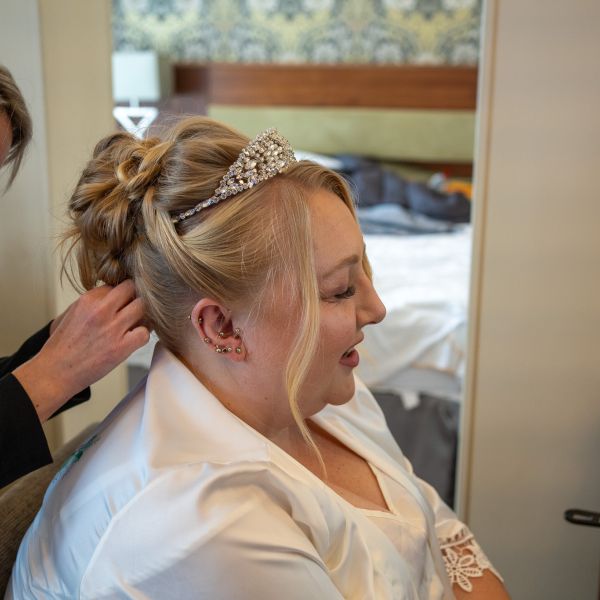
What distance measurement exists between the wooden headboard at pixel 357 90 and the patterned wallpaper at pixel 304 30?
0.08 m

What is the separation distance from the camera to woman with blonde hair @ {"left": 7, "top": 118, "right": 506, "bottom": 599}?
80 cm

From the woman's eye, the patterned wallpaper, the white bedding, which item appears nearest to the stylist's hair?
the woman's eye

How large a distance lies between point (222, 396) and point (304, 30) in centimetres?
377

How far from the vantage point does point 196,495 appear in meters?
0.81

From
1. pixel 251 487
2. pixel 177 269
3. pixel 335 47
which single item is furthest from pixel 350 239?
pixel 335 47

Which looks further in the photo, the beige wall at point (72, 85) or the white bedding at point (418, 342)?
the white bedding at point (418, 342)

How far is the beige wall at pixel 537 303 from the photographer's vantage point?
169 centimetres

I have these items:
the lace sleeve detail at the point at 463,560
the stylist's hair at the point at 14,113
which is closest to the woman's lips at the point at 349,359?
the lace sleeve detail at the point at 463,560

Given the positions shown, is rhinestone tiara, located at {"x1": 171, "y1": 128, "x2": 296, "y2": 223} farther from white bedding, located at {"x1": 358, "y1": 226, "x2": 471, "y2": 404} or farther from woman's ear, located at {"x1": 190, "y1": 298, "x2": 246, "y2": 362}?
white bedding, located at {"x1": 358, "y1": 226, "x2": 471, "y2": 404}

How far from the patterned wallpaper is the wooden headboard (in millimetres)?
83

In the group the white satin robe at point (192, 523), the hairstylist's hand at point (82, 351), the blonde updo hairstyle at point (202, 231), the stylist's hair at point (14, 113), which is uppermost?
the stylist's hair at point (14, 113)

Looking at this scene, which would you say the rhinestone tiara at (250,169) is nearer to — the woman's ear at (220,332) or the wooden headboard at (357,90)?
the woman's ear at (220,332)

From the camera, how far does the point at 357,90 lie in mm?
4359

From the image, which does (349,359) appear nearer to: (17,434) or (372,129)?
(17,434)
